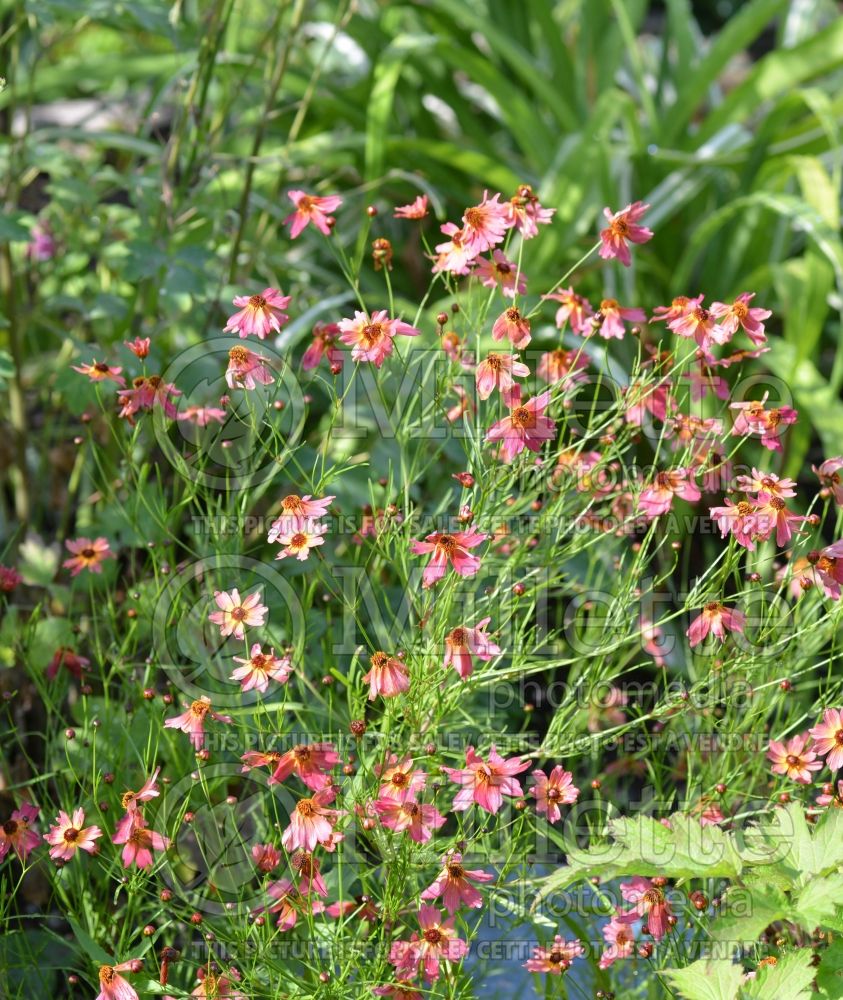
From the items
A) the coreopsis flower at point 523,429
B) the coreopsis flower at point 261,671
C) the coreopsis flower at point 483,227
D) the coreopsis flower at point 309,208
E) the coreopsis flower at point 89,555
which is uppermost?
the coreopsis flower at point 483,227

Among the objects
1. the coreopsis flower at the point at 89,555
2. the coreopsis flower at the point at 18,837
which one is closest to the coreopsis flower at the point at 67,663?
the coreopsis flower at the point at 89,555

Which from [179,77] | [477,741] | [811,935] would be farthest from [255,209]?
[811,935]

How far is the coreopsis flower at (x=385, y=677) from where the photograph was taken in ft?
3.57

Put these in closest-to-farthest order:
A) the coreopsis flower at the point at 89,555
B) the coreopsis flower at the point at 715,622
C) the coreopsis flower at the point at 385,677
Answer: the coreopsis flower at the point at 385,677
the coreopsis flower at the point at 715,622
the coreopsis flower at the point at 89,555

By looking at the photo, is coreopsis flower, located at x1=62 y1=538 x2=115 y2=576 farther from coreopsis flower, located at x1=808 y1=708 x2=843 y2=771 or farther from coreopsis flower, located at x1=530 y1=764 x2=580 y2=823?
coreopsis flower, located at x1=808 y1=708 x2=843 y2=771

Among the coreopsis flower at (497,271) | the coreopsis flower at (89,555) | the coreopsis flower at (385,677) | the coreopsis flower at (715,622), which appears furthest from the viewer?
the coreopsis flower at (89,555)

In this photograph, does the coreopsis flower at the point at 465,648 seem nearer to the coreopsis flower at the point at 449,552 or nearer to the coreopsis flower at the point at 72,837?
the coreopsis flower at the point at 449,552

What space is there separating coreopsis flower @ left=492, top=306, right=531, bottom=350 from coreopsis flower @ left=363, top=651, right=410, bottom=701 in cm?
34

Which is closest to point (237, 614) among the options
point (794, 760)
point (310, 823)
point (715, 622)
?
point (310, 823)

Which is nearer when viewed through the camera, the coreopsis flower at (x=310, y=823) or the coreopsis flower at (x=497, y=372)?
the coreopsis flower at (x=310, y=823)

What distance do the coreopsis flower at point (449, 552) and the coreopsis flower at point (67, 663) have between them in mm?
489

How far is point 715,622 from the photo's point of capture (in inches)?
46.9

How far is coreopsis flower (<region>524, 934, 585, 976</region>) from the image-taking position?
48.6 inches

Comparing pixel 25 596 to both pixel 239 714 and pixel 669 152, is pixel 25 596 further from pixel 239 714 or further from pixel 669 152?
pixel 669 152
